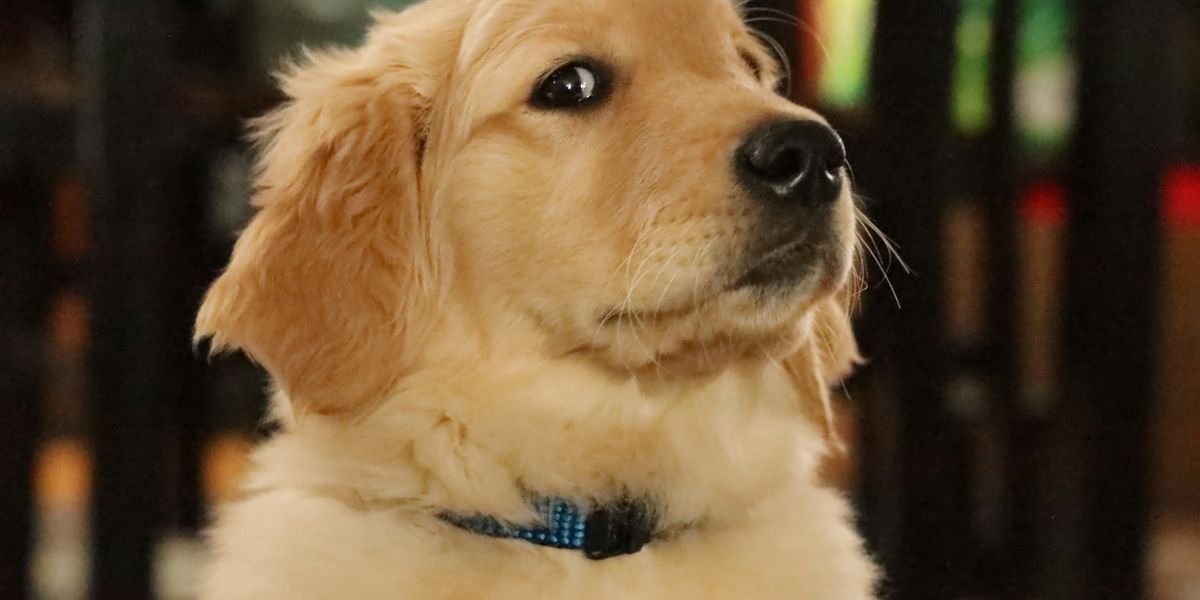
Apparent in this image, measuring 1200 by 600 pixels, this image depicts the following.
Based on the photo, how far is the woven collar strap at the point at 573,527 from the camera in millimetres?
1466

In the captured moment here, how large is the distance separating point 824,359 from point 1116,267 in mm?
1317

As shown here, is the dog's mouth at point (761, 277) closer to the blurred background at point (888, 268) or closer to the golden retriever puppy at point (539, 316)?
the golden retriever puppy at point (539, 316)

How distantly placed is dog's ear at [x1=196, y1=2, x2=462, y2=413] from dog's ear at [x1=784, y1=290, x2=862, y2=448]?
612 millimetres

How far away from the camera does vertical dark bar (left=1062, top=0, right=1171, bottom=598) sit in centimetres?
276

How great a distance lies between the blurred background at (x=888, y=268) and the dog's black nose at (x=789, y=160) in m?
1.01

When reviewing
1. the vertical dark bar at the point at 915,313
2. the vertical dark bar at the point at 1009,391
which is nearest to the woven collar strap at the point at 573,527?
the vertical dark bar at the point at 915,313

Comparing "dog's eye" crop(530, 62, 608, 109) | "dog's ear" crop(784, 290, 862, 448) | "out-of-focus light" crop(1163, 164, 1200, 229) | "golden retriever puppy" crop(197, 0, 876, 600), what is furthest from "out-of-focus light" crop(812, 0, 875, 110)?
"out-of-focus light" crop(1163, 164, 1200, 229)

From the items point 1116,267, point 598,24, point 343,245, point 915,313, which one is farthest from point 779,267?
point 1116,267

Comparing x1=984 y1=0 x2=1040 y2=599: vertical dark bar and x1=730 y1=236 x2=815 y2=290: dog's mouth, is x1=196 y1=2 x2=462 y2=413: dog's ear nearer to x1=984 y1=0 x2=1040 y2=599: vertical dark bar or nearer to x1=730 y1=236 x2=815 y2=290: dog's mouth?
x1=730 y1=236 x2=815 y2=290: dog's mouth

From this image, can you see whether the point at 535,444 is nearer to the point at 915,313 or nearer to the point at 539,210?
the point at 539,210

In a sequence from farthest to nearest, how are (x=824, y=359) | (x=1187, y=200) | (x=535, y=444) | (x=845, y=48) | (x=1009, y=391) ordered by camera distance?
(x=1187, y=200) → (x=1009, y=391) → (x=845, y=48) → (x=824, y=359) → (x=535, y=444)

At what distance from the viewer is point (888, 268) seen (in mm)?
2557

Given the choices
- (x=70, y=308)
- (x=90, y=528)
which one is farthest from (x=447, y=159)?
(x=70, y=308)

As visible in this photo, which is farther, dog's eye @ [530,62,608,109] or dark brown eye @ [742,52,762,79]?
dark brown eye @ [742,52,762,79]
